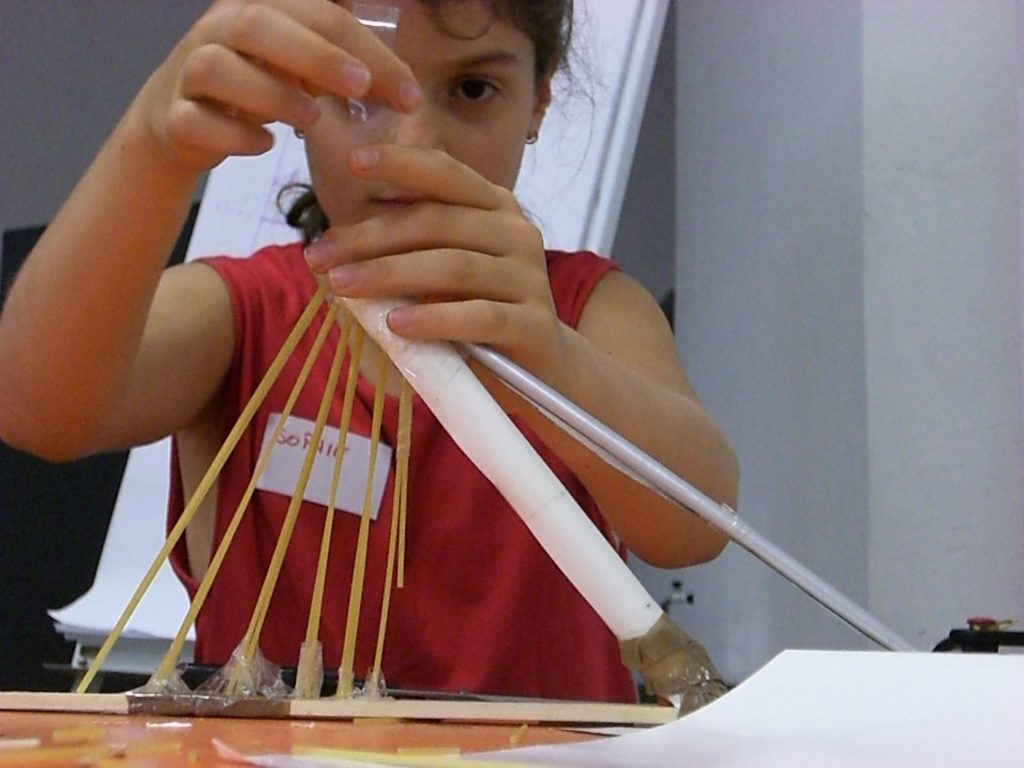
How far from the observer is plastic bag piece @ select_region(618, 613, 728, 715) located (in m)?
0.36

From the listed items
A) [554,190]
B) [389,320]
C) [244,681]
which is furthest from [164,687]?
[554,190]

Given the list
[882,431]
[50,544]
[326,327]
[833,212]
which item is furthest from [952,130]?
[50,544]

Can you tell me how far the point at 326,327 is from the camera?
43cm

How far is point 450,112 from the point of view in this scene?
0.58 metres

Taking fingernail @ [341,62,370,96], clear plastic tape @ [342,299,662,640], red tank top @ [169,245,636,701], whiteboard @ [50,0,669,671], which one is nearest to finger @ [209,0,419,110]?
fingernail @ [341,62,370,96]

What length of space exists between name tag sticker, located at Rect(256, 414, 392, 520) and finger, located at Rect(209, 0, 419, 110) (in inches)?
13.4

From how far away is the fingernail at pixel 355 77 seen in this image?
38 centimetres

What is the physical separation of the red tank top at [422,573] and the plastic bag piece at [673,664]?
30 centimetres

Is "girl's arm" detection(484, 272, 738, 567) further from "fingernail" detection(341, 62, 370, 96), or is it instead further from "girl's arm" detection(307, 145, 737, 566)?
"fingernail" detection(341, 62, 370, 96)

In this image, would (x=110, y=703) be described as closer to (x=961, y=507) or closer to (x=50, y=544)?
(x=961, y=507)

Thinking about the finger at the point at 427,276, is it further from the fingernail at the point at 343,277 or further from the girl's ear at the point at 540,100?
the girl's ear at the point at 540,100

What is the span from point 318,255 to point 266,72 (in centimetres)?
7

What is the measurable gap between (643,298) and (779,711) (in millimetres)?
486

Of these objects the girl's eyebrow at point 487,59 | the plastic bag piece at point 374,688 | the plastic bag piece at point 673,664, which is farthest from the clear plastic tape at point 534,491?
the girl's eyebrow at point 487,59
